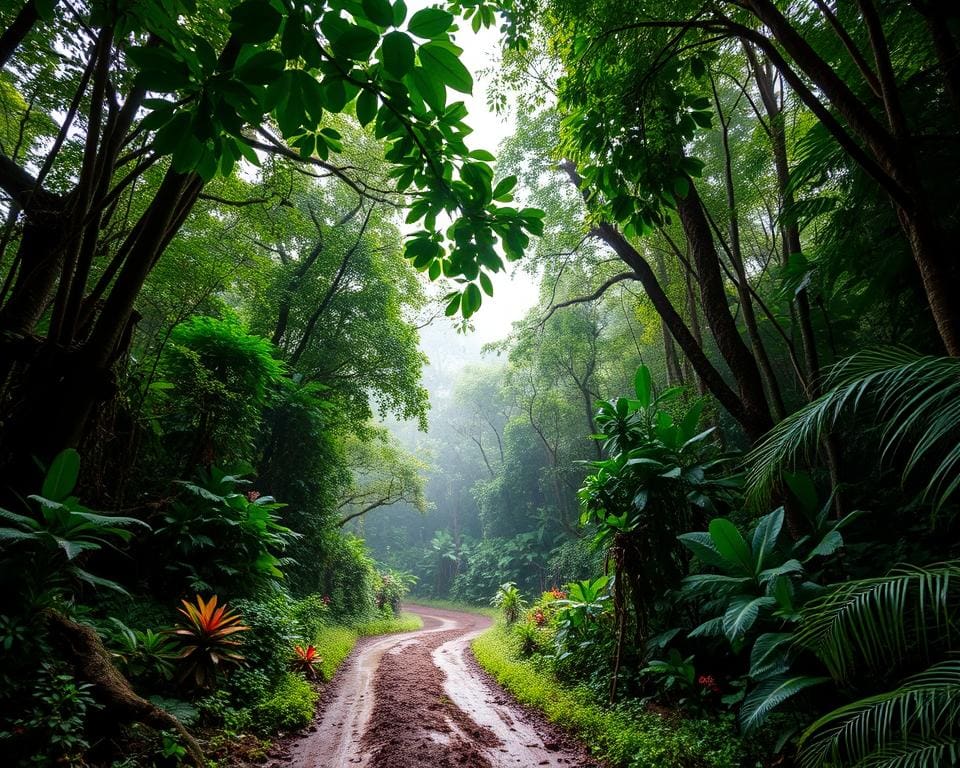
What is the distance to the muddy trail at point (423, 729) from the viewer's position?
9.11 feet

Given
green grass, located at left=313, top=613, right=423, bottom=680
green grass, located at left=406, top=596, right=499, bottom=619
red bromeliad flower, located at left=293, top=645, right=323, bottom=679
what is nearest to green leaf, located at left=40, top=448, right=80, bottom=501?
red bromeliad flower, located at left=293, top=645, right=323, bottom=679

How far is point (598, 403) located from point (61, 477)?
4.04m

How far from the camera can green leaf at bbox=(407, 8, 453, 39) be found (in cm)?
84

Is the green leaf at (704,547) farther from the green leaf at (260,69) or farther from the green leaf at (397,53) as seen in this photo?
the green leaf at (260,69)

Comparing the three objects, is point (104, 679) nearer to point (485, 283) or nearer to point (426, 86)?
point (485, 283)

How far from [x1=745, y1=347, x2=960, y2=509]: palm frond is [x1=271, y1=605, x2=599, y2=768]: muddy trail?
2359 mm

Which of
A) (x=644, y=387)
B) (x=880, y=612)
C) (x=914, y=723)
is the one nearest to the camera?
(x=880, y=612)

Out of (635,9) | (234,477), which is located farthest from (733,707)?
→ (234,477)

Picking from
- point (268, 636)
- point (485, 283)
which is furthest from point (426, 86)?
point (268, 636)

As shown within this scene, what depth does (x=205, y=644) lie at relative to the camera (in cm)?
329

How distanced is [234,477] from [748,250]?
9804 mm

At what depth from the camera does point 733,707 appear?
3.01 meters

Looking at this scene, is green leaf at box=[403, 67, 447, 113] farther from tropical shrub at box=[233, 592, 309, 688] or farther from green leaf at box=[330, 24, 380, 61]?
tropical shrub at box=[233, 592, 309, 688]

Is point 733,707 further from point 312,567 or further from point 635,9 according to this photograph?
point 312,567
